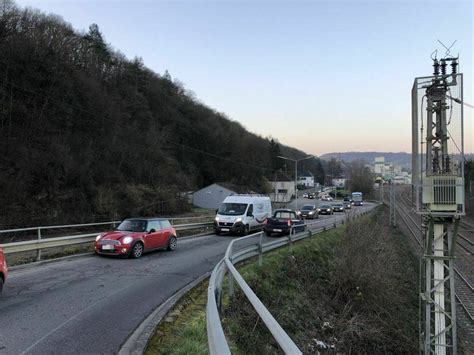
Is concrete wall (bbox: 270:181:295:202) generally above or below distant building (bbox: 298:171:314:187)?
below

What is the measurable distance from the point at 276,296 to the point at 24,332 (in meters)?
7.74

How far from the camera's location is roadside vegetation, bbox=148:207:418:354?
Answer: 7.11 m

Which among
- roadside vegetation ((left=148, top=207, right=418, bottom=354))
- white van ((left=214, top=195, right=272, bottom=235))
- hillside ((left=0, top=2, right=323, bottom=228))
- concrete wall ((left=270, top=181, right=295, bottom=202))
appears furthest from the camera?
concrete wall ((left=270, top=181, right=295, bottom=202))

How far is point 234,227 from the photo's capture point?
24234 mm

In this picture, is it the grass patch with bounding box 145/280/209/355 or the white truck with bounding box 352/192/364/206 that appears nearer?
the grass patch with bounding box 145/280/209/355

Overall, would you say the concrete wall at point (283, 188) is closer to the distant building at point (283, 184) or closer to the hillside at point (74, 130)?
the distant building at point (283, 184)

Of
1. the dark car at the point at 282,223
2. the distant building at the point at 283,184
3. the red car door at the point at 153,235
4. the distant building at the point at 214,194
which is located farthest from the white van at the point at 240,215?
the distant building at the point at 283,184

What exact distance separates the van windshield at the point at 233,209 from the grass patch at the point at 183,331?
1571 centimetres

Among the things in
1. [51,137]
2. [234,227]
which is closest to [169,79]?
[51,137]

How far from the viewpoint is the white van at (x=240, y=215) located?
24.4 m

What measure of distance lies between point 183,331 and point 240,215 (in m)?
18.3

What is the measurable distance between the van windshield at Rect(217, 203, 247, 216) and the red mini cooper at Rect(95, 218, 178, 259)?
8257mm

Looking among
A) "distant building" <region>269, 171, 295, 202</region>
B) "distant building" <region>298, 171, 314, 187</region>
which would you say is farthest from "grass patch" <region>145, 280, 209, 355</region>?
"distant building" <region>298, 171, 314, 187</region>

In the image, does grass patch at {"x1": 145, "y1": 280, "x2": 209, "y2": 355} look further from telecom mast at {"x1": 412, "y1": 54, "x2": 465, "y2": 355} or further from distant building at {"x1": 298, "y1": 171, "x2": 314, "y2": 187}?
distant building at {"x1": 298, "y1": 171, "x2": 314, "y2": 187}
